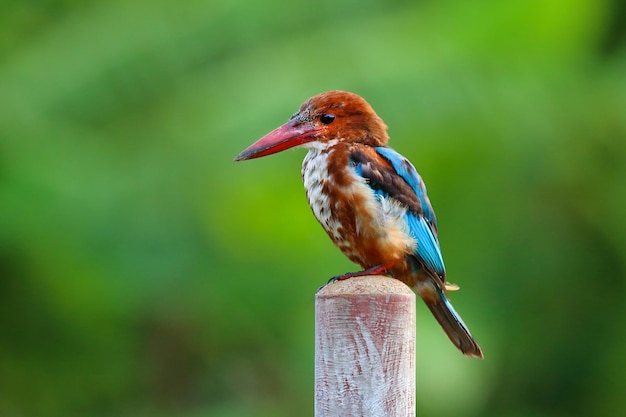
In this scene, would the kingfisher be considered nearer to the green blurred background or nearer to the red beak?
the red beak

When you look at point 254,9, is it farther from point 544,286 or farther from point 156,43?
point 544,286

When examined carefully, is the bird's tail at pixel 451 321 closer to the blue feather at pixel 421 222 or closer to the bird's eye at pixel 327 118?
the blue feather at pixel 421 222

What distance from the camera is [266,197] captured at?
4.38 meters

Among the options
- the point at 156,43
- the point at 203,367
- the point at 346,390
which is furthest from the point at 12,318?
the point at 346,390

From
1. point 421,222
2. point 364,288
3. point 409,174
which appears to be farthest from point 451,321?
point 364,288

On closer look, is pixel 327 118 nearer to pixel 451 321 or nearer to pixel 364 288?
pixel 451 321

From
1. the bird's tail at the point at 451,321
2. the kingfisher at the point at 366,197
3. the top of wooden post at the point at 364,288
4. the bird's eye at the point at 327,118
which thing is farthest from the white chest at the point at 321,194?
the top of wooden post at the point at 364,288

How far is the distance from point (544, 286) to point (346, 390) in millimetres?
3799

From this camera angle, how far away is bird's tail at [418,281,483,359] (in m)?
2.83

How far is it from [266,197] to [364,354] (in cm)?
249

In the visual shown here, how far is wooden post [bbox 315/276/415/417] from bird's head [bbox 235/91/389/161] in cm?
103

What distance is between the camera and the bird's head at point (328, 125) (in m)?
2.94

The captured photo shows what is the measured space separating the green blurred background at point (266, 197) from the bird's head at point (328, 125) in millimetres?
1402

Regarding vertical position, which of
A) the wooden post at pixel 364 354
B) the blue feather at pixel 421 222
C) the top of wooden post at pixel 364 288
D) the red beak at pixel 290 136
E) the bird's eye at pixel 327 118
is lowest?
the wooden post at pixel 364 354
